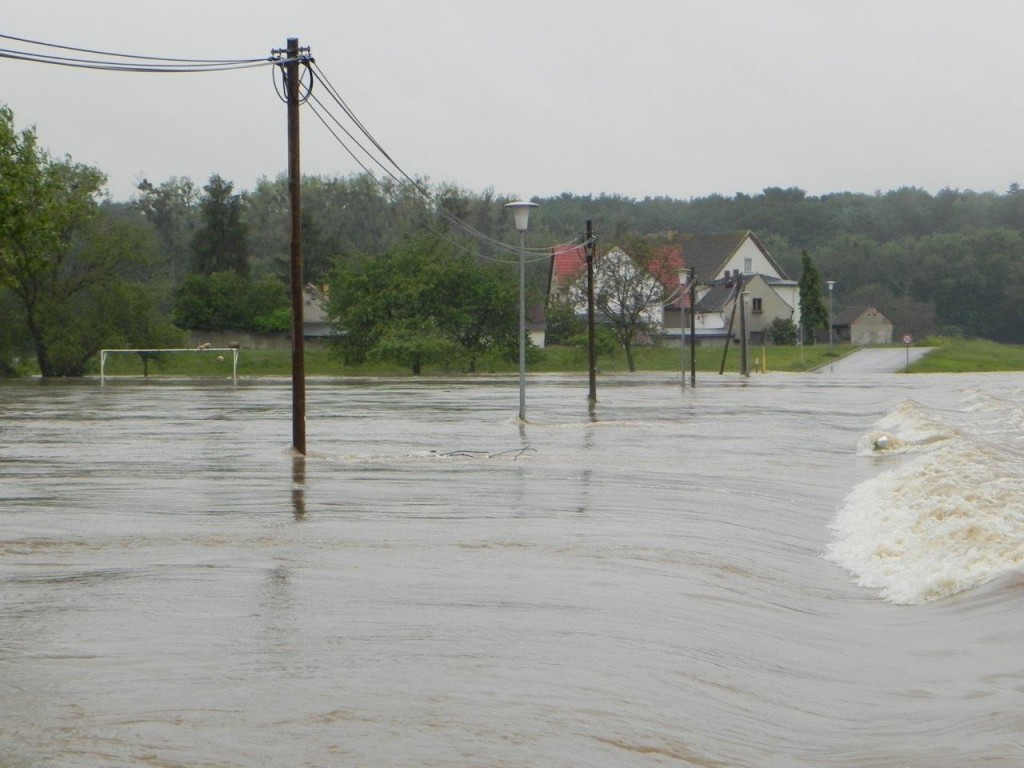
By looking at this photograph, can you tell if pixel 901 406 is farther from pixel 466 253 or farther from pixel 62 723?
pixel 466 253

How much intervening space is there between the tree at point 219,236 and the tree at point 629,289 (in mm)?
33128

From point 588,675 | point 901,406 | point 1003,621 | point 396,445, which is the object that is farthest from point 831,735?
point 901,406

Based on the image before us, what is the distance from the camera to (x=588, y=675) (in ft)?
24.7

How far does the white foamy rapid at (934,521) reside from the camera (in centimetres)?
1224

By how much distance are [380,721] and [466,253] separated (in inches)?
2909

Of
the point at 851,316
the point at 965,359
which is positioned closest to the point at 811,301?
the point at 851,316

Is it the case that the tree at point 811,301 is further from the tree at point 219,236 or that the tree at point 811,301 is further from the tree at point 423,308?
the tree at point 219,236

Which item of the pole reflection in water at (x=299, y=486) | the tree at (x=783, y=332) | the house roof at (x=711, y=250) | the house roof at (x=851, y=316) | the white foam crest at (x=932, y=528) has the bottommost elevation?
the white foam crest at (x=932, y=528)

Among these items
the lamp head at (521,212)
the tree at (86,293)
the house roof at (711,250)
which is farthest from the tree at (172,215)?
the lamp head at (521,212)

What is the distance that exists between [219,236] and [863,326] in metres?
56.4

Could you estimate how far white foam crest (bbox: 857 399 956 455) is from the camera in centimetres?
2522

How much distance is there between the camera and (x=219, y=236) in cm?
10800

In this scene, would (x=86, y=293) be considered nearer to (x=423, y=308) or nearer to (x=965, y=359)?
(x=423, y=308)

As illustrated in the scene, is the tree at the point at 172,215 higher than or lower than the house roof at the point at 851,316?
higher
